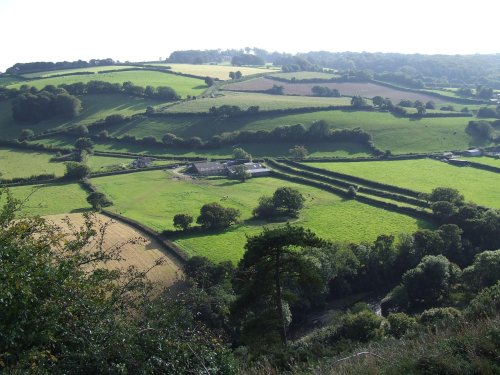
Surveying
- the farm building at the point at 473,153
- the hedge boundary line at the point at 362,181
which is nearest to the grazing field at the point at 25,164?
the hedge boundary line at the point at 362,181

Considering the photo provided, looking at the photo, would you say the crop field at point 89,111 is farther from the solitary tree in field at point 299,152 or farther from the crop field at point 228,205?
the solitary tree in field at point 299,152

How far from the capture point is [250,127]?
11712 cm

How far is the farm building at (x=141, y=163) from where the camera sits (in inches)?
3725

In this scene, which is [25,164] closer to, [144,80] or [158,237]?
[158,237]

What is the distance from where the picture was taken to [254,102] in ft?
443

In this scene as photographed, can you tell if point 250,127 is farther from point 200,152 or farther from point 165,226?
point 165,226

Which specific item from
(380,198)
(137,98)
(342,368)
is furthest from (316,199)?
(137,98)

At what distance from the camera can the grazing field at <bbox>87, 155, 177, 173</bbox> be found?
305 ft

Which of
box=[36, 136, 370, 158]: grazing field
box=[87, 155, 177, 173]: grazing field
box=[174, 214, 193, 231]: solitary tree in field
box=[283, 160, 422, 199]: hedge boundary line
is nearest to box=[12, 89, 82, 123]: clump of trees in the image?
box=[36, 136, 370, 158]: grazing field

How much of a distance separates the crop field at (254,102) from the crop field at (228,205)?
43.2m

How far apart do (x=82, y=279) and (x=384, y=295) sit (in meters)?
38.3

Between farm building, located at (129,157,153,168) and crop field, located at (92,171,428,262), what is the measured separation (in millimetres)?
4456

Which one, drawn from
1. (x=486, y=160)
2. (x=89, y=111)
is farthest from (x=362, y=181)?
(x=89, y=111)

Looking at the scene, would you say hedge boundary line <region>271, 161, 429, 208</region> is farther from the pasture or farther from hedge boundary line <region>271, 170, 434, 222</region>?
the pasture
